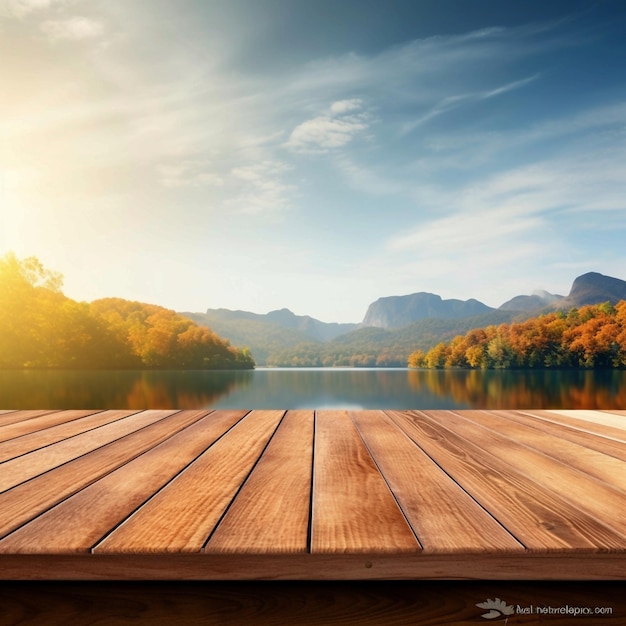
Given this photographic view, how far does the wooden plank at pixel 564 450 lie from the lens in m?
1.41

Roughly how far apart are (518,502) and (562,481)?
0.30 meters

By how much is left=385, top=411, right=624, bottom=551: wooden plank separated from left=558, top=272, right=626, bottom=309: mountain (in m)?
89.7

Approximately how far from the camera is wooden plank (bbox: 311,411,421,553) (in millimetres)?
887

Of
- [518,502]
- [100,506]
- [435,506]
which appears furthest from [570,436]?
[100,506]

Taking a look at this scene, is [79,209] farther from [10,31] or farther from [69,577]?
[69,577]

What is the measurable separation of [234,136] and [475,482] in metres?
32.7

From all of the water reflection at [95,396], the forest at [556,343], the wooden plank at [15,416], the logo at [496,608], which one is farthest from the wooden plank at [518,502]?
the forest at [556,343]

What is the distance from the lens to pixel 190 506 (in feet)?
3.58

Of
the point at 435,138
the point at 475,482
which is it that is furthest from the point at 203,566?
the point at 435,138

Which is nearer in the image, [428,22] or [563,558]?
[563,558]

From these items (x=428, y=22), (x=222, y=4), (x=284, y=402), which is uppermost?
(x=428, y=22)

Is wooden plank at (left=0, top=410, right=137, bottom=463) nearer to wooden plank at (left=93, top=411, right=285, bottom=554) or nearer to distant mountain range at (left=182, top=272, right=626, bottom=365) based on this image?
wooden plank at (left=93, top=411, right=285, bottom=554)

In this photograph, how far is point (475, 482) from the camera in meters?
1.31

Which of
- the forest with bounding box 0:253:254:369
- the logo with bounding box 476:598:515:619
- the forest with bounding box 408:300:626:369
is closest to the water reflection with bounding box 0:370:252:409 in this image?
A: the forest with bounding box 0:253:254:369
